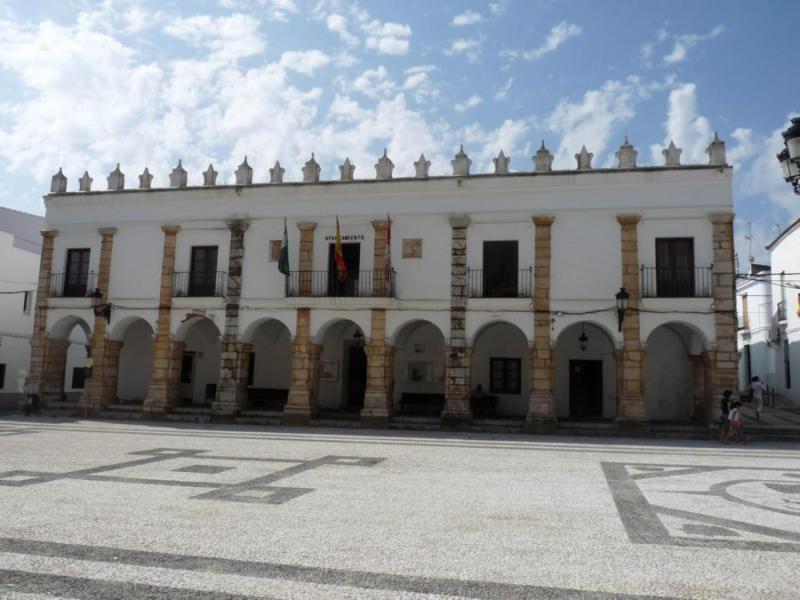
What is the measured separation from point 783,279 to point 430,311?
14.9 m

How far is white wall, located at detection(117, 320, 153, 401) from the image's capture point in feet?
76.7

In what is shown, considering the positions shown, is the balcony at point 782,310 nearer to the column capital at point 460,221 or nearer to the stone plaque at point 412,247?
the column capital at point 460,221

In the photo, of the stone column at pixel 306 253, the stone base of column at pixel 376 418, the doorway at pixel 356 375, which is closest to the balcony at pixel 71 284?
the stone column at pixel 306 253

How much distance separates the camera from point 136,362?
2348 cm

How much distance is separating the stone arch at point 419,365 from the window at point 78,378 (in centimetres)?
1669

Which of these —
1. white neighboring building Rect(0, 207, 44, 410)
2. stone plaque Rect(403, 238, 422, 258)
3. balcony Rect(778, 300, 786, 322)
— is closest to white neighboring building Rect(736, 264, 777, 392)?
balcony Rect(778, 300, 786, 322)

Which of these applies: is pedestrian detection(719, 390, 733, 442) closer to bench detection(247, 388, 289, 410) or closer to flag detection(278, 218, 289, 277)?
flag detection(278, 218, 289, 277)

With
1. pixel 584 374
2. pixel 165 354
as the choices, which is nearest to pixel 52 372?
pixel 165 354

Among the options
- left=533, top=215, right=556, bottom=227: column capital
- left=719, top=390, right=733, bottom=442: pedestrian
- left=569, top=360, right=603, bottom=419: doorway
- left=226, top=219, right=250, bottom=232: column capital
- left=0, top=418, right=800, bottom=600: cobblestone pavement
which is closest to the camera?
left=0, top=418, right=800, bottom=600: cobblestone pavement

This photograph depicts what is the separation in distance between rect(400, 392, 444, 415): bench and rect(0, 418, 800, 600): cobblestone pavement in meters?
7.95

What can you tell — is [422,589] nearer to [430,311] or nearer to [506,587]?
[506,587]

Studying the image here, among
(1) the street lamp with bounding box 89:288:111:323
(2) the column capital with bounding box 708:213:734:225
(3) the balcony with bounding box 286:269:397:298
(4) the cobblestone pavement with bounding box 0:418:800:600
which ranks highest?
(2) the column capital with bounding box 708:213:734:225

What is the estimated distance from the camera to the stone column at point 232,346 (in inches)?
778

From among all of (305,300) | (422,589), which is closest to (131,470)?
(422,589)
